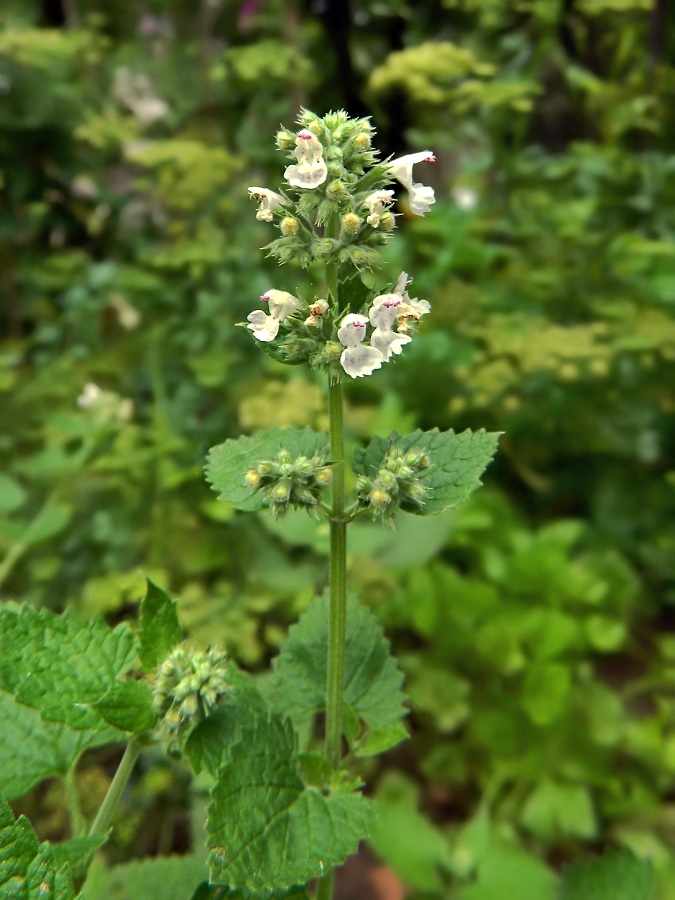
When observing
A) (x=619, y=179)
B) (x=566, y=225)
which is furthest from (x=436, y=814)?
(x=619, y=179)

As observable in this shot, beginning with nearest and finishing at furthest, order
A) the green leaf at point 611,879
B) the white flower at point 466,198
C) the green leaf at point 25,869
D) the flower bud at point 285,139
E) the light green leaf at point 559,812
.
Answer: the green leaf at point 25,869, the flower bud at point 285,139, the green leaf at point 611,879, the light green leaf at point 559,812, the white flower at point 466,198

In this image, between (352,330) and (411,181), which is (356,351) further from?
(411,181)

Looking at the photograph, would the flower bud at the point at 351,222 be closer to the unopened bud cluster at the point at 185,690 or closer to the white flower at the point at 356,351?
the white flower at the point at 356,351

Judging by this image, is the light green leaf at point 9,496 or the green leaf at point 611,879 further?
the light green leaf at point 9,496

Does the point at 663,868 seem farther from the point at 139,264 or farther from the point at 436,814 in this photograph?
the point at 139,264

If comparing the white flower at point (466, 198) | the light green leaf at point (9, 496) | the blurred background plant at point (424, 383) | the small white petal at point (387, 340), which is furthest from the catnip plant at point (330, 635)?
the white flower at point (466, 198)
